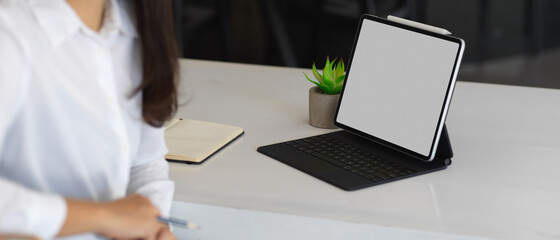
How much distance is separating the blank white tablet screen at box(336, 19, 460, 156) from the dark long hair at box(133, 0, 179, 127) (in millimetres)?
457

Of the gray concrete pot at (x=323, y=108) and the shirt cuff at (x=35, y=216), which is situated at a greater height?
the shirt cuff at (x=35, y=216)

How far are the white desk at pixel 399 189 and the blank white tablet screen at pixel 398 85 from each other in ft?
0.32

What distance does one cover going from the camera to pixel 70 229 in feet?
2.99

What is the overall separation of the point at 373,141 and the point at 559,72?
2795mm

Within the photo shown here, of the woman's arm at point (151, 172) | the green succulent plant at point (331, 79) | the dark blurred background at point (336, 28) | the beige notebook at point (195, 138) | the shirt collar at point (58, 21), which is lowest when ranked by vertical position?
the dark blurred background at point (336, 28)

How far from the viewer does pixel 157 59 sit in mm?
1108

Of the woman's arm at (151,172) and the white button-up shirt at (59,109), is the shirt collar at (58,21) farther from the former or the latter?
the woman's arm at (151,172)

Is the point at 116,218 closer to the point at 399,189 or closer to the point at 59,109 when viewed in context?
the point at 59,109

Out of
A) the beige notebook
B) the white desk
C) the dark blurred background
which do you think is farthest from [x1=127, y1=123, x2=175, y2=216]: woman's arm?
the dark blurred background

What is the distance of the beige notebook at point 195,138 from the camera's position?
1370 mm

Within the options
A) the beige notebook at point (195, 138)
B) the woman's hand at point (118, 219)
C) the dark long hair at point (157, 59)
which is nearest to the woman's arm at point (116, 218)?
the woman's hand at point (118, 219)

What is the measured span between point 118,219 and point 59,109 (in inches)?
6.4

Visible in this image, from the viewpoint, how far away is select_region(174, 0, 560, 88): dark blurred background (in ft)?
12.1

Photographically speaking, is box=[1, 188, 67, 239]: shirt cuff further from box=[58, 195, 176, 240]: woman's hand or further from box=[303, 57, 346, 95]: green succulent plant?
box=[303, 57, 346, 95]: green succulent plant
